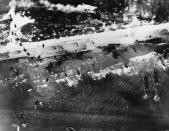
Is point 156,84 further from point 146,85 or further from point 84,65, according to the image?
point 84,65

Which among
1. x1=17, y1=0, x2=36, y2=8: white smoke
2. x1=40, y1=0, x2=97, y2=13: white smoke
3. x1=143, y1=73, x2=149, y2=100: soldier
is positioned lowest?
x1=143, y1=73, x2=149, y2=100: soldier

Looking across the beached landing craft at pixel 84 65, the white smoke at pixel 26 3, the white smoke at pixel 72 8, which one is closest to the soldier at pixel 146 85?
the beached landing craft at pixel 84 65

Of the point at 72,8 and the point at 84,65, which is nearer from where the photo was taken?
the point at 84,65

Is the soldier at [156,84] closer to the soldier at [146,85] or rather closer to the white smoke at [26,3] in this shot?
the soldier at [146,85]

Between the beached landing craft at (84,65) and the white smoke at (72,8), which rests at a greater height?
the white smoke at (72,8)

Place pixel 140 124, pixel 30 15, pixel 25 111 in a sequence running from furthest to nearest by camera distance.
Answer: pixel 30 15
pixel 25 111
pixel 140 124

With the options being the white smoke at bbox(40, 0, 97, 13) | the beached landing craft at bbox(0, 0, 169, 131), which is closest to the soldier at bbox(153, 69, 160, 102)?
the beached landing craft at bbox(0, 0, 169, 131)

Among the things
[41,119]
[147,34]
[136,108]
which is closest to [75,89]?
[41,119]

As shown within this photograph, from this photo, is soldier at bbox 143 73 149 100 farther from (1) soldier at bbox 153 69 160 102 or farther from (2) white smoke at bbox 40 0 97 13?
(2) white smoke at bbox 40 0 97 13

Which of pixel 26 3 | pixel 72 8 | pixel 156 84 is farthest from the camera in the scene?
pixel 26 3

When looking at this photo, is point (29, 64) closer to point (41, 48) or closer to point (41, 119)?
point (41, 48)

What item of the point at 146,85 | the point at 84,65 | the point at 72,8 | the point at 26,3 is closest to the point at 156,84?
the point at 146,85
